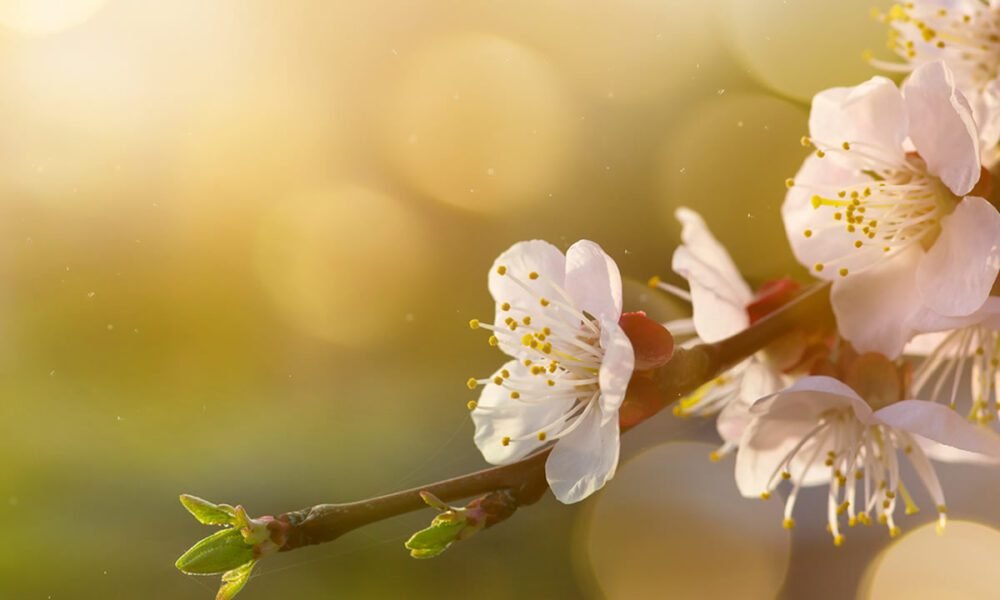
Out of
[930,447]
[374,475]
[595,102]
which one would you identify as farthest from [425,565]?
[930,447]

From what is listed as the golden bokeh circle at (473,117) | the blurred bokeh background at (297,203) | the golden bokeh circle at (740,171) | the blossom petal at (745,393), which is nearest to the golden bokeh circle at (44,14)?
the blurred bokeh background at (297,203)

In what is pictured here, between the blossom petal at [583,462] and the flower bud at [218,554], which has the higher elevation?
the flower bud at [218,554]

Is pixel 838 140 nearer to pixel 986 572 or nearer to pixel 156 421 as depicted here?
pixel 156 421

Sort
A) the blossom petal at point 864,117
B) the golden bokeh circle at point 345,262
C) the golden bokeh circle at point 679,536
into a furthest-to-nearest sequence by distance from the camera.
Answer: the golden bokeh circle at point 679,536 → the golden bokeh circle at point 345,262 → the blossom petal at point 864,117

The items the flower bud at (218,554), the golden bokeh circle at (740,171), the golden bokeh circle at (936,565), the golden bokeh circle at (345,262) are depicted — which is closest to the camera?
the flower bud at (218,554)

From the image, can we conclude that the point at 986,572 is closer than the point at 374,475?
No

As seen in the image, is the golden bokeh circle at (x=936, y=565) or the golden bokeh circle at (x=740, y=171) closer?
the golden bokeh circle at (x=740, y=171)

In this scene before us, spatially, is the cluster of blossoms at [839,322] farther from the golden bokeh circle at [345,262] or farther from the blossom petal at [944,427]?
the golden bokeh circle at [345,262]

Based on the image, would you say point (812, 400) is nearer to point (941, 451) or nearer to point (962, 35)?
point (941, 451)

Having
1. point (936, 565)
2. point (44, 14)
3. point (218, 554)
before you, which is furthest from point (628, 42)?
point (936, 565)
